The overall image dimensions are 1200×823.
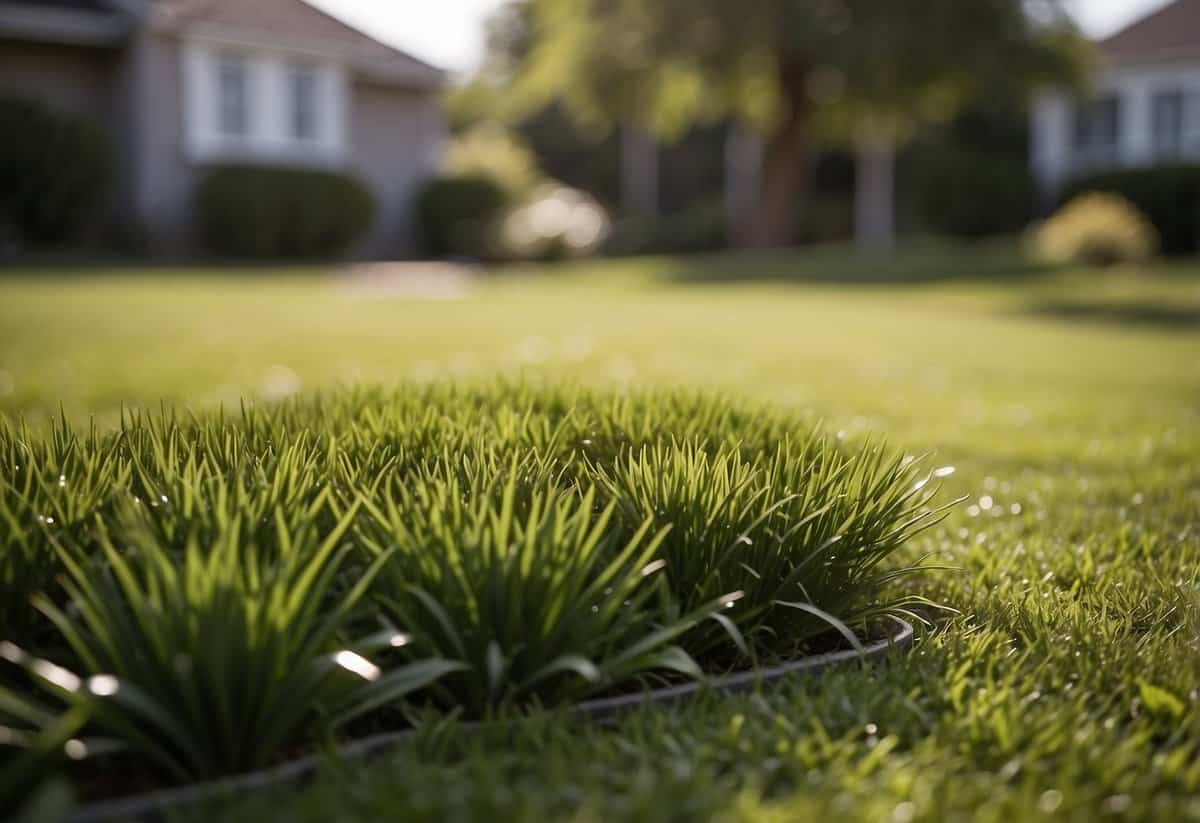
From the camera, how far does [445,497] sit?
2.41 metres

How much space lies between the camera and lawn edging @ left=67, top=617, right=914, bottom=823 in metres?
1.86

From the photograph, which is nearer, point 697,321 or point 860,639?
point 860,639

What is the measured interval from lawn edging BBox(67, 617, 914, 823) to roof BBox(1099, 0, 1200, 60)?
3167 centimetres

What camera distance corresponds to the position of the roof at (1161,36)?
2995cm

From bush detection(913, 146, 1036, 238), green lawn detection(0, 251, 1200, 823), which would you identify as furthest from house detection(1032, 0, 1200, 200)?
green lawn detection(0, 251, 1200, 823)

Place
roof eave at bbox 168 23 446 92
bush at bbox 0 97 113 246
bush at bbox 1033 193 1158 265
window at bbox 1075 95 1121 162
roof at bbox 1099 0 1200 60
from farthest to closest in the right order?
window at bbox 1075 95 1121 162 < roof at bbox 1099 0 1200 60 < roof eave at bbox 168 23 446 92 < bush at bbox 1033 193 1158 265 < bush at bbox 0 97 113 246

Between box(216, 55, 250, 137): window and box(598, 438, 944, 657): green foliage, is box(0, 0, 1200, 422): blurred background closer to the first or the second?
box(216, 55, 250, 137): window

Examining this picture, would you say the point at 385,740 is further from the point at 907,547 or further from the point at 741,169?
the point at 741,169

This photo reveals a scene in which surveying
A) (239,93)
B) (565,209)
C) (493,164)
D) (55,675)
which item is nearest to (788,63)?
(565,209)

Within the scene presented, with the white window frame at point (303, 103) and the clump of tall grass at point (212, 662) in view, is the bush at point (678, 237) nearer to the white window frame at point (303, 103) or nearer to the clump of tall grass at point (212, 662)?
the white window frame at point (303, 103)

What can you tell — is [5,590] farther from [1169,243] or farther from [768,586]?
[1169,243]

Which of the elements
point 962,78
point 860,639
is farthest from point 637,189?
point 860,639

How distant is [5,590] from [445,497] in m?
0.82

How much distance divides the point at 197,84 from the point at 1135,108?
22778 millimetres
